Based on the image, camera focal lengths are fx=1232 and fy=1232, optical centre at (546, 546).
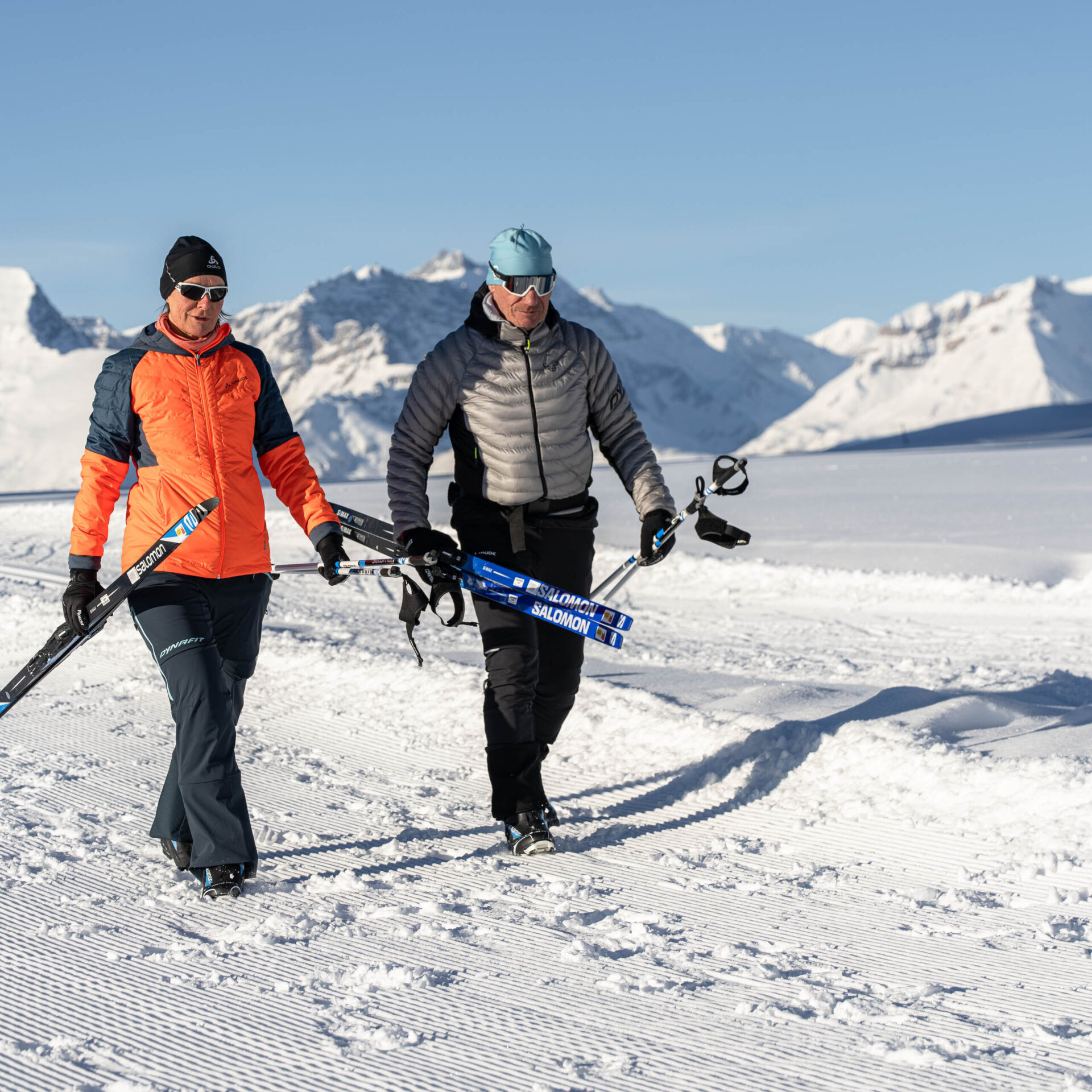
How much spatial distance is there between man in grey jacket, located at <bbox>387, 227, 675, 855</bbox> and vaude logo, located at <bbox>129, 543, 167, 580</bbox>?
2.75ft

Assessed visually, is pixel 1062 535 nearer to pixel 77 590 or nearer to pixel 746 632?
pixel 746 632

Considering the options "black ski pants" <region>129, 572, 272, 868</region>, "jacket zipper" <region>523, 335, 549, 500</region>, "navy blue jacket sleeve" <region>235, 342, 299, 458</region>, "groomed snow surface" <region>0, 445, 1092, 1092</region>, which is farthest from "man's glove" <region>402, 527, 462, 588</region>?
"groomed snow surface" <region>0, 445, 1092, 1092</region>

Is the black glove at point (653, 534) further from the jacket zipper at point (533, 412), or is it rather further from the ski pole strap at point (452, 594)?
the ski pole strap at point (452, 594)

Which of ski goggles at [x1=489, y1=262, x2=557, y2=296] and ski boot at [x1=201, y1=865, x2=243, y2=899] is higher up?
ski goggles at [x1=489, y1=262, x2=557, y2=296]

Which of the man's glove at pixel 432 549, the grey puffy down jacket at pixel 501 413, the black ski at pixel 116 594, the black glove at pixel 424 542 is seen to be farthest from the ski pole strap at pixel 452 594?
the black ski at pixel 116 594

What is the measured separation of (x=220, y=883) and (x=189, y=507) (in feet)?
3.72

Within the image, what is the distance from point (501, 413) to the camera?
4.14 m

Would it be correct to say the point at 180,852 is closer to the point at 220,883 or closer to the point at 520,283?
the point at 220,883

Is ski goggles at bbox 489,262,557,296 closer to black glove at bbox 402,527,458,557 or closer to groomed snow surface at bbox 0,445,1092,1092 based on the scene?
black glove at bbox 402,527,458,557

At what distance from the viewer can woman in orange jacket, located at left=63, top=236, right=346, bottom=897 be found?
3678 millimetres

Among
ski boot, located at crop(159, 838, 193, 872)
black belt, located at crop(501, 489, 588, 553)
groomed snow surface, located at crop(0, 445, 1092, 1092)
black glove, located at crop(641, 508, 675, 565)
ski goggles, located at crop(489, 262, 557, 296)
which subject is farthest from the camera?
black glove, located at crop(641, 508, 675, 565)

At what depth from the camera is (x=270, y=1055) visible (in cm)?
270

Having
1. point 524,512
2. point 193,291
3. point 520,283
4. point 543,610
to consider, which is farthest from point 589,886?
point 193,291

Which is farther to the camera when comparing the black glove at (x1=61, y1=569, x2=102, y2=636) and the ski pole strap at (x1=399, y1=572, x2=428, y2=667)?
the ski pole strap at (x1=399, y1=572, x2=428, y2=667)
